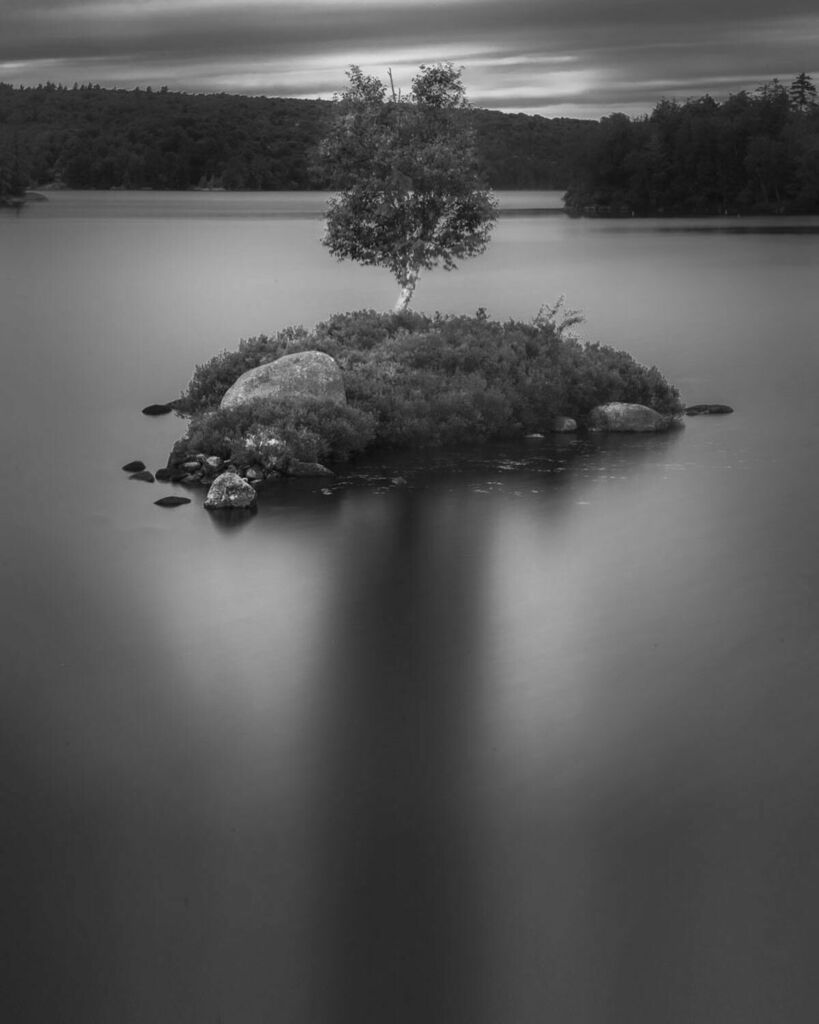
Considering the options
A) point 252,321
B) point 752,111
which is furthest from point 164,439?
point 752,111

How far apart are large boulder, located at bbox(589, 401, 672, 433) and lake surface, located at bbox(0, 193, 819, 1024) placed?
1.22 m

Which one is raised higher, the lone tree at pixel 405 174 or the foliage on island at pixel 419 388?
the lone tree at pixel 405 174

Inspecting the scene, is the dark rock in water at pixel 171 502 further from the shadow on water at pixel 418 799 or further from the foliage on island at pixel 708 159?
the foliage on island at pixel 708 159

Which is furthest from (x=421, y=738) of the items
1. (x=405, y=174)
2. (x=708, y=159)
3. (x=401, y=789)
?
(x=708, y=159)

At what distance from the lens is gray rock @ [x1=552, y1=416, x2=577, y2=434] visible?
31.7m

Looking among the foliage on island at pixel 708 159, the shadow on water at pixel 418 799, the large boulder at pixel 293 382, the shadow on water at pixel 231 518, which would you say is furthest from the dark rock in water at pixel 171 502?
the foliage on island at pixel 708 159

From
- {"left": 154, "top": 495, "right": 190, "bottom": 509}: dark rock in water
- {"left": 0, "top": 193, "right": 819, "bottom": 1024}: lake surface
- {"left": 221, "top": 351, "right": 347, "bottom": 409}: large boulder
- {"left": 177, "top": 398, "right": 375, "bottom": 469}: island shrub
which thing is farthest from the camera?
{"left": 221, "top": 351, "right": 347, "bottom": 409}: large boulder

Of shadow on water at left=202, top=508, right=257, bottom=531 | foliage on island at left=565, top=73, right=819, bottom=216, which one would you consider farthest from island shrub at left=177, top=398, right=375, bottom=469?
foliage on island at left=565, top=73, right=819, bottom=216

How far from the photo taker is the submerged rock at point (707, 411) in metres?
35.8

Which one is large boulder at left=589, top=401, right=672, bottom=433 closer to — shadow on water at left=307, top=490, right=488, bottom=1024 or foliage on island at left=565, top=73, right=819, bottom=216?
shadow on water at left=307, top=490, right=488, bottom=1024

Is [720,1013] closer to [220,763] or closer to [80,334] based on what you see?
[220,763]

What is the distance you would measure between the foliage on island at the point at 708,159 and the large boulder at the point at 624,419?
12965cm

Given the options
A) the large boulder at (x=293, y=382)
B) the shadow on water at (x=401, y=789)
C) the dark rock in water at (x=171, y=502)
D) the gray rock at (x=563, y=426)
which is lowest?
the shadow on water at (x=401, y=789)

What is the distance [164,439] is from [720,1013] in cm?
→ 2426
